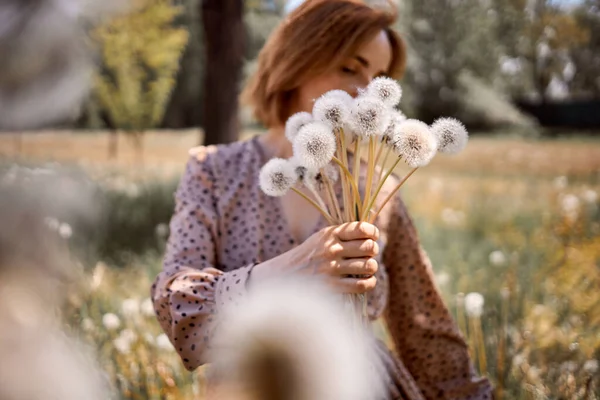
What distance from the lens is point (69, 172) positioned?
0.19 metres

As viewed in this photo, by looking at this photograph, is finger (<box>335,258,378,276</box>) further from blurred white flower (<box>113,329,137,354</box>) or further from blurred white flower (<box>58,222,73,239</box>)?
blurred white flower (<box>113,329,137,354</box>)

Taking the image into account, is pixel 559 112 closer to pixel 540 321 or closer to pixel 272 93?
pixel 540 321

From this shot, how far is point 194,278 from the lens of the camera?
57 centimetres

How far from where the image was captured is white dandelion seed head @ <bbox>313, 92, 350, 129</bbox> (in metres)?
0.39

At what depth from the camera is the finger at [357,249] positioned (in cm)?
42

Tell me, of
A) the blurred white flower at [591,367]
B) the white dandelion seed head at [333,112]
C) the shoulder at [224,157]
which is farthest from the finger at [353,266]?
the blurred white flower at [591,367]

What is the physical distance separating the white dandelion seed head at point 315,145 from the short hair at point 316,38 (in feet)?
1.01

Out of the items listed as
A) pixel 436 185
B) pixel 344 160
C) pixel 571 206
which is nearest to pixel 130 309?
pixel 344 160

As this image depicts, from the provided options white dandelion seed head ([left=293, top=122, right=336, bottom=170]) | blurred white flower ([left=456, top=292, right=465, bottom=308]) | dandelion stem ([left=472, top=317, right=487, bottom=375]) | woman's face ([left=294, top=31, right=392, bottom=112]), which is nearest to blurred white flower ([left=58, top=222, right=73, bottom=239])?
white dandelion seed head ([left=293, top=122, right=336, bottom=170])

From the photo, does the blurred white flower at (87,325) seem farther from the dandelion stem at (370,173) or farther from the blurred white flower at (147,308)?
the dandelion stem at (370,173)

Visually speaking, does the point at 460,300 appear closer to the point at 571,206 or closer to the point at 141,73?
the point at 571,206

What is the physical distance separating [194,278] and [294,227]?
0.67 ft

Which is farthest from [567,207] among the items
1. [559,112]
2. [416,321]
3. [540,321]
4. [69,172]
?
[69,172]

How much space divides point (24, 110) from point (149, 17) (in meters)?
0.88
